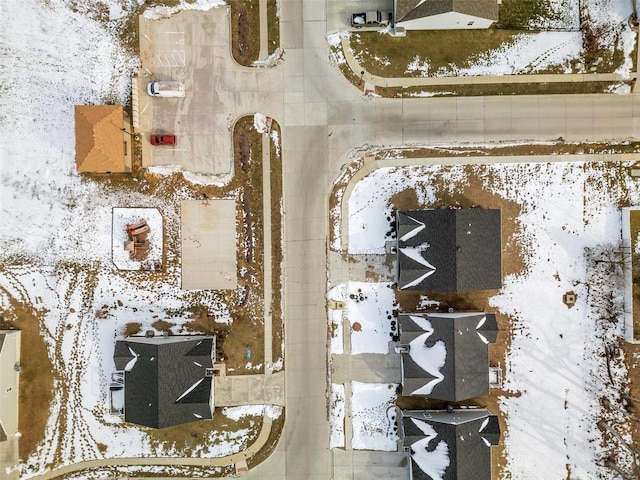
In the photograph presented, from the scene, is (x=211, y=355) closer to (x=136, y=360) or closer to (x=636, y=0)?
(x=136, y=360)

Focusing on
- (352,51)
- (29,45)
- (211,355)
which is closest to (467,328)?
(211,355)

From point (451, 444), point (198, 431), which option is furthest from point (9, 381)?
point (451, 444)

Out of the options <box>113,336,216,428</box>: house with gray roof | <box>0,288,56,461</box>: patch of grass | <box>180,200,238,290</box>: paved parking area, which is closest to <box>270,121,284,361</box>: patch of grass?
<box>180,200,238,290</box>: paved parking area

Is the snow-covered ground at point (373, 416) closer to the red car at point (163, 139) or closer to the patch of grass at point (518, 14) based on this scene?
the red car at point (163, 139)

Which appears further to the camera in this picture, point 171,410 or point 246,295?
point 246,295

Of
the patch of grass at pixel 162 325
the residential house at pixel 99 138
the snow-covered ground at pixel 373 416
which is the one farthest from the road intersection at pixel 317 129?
the patch of grass at pixel 162 325

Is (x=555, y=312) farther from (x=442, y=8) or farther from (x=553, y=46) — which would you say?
(x=442, y=8)
